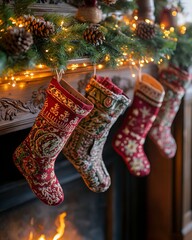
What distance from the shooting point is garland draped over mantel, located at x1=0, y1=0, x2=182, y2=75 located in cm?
105

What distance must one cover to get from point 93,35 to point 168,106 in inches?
26.5

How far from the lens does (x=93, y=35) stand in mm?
1207

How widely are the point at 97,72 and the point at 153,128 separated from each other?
17.5 inches

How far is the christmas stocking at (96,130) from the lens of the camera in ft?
4.35

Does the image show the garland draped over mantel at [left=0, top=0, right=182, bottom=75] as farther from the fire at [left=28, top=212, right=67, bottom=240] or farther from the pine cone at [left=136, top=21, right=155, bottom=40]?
the fire at [left=28, top=212, right=67, bottom=240]

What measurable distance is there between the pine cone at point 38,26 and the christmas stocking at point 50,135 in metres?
0.17

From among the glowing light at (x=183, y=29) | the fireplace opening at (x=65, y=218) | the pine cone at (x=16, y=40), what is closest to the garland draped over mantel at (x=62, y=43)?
the pine cone at (x=16, y=40)

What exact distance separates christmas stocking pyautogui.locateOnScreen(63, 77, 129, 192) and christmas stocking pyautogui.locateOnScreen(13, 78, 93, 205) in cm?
7

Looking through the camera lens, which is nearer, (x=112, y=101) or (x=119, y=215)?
(x=112, y=101)

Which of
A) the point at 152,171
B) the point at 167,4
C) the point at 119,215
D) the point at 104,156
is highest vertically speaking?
the point at 167,4

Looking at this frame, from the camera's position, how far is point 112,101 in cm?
132

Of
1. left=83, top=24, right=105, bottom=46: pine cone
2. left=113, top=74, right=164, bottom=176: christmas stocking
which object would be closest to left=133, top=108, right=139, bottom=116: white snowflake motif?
left=113, top=74, right=164, bottom=176: christmas stocking

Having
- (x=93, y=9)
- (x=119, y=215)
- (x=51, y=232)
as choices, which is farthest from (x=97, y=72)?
(x=119, y=215)

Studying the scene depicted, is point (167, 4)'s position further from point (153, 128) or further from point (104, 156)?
point (104, 156)
